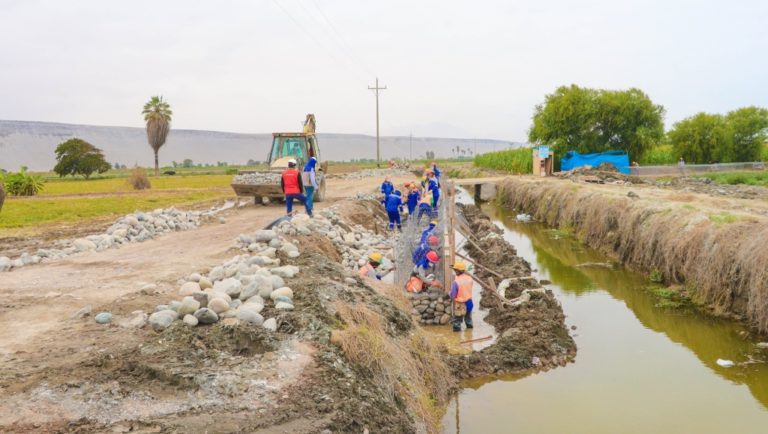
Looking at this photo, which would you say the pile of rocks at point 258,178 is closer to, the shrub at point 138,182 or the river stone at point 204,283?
the river stone at point 204,283

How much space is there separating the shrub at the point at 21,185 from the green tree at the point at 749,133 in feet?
145

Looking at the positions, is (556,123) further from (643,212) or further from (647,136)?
(643,212)

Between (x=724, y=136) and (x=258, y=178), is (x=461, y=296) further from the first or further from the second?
(x=724, y=136)

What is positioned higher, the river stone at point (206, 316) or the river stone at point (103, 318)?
the river stone at point (206, 316)

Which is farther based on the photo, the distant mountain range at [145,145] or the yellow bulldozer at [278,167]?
the distant mountain range at [145,145]

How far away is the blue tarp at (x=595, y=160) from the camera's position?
121ft

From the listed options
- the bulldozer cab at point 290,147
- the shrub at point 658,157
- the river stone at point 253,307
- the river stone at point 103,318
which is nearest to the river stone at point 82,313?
the river stone at point 103,318

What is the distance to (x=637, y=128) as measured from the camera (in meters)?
39.8

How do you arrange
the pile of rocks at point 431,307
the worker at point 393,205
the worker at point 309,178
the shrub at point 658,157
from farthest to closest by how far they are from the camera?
the shrub at point 658,157 < the worker at point 393,205 < the worker at point 309,178 < the pile of rocks at point 431,307

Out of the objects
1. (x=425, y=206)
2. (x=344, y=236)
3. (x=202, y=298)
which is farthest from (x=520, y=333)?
(x=425, y=206)

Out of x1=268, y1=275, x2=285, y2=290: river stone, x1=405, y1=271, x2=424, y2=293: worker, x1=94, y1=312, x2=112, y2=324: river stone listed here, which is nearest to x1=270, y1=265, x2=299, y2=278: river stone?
x1=268, y1=275, x2=285, y2=290: river stone

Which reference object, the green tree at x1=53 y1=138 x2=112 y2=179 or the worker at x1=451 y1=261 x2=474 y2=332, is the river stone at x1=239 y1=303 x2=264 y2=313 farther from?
the green tree at x1=53 y1=138 x2=112 y2=179

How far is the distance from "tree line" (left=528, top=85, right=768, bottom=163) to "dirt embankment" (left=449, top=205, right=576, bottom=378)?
29.9 metres

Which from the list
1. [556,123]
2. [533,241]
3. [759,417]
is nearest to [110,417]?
[759,417]
